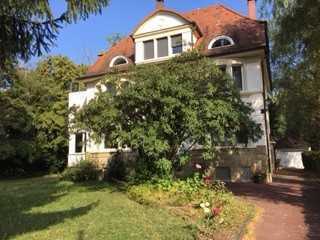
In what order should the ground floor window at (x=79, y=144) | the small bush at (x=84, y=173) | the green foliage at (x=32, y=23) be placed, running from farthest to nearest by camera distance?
the ground floor window at (x=79, y=144) < the small bush at (x=84, y=173) < the green foliage at (x=32, y=23)

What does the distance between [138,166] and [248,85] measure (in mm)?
9548

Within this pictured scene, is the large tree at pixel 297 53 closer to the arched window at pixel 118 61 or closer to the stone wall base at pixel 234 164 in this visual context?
the stone wall base at pixel 234 164

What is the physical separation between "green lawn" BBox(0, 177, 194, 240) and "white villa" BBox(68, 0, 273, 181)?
5.55 m

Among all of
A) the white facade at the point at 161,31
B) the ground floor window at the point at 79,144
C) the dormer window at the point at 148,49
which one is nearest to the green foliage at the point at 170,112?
the white facade at the point at 161,31

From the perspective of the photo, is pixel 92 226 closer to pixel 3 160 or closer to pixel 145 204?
pixel 145 204

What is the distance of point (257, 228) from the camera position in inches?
420

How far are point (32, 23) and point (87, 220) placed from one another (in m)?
5.70

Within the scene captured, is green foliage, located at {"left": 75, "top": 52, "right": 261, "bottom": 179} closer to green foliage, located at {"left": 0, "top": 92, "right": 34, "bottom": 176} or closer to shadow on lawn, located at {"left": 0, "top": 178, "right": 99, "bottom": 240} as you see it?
shadow on lawn, located at {"left": 0, "top": 178, "right": 99, "bottom": 240}

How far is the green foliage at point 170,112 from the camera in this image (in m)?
15.3

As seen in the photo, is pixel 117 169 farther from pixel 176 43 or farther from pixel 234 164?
pixel 176 43

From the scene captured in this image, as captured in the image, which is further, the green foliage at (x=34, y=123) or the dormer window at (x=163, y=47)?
the green foliage at (x=34, y=123)

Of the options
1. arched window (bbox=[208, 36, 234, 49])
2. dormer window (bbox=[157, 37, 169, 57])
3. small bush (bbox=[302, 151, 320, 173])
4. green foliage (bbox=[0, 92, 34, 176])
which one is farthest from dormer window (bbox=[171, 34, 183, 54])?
small bush (bbox=[302, 151, 320, 173])

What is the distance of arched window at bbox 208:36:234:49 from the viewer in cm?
2491

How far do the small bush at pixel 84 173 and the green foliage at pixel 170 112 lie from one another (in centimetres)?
773
